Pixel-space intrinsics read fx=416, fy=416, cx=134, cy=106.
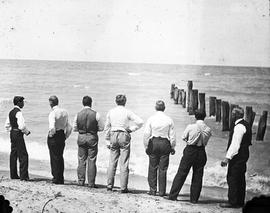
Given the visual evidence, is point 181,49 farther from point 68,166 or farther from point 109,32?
point 68,166

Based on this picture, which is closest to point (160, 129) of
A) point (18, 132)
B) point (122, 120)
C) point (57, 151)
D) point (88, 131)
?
point (122, 120)

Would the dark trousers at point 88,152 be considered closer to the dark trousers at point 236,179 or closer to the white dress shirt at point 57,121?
the white dress shirt at point 57,121

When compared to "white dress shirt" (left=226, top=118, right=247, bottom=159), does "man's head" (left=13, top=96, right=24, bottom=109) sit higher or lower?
higher

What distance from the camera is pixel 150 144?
4.25 m

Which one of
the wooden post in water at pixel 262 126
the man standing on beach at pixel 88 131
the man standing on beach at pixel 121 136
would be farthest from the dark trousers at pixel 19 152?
the wooden post in water at pixel 262 126

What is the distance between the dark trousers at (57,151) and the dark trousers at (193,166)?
127 centimetres

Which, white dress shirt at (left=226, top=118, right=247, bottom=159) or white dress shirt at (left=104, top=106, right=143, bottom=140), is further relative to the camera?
white dress shirt at (left=104, top=106, right=143, bottom=140)

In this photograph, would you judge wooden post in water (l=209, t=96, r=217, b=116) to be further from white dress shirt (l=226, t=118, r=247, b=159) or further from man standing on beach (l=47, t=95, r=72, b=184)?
white dress shirt (l=226, t=118, r=247, b=159)

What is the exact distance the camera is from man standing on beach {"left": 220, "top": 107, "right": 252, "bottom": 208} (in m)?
3.87

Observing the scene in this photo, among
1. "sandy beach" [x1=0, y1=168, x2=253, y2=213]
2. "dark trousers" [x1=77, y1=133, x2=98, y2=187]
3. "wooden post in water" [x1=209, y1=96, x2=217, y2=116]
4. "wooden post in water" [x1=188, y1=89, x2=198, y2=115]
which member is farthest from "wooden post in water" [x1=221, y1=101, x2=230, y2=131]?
"dark trousers" [x1=77, y1=133, x2=98, y2=187]

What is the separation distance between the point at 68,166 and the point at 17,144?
6.19ft

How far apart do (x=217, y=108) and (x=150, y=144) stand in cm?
656

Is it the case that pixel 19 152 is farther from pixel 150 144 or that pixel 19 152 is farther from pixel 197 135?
pixel 197 135

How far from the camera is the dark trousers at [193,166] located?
4.02m
